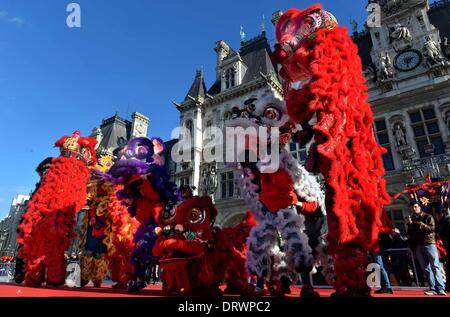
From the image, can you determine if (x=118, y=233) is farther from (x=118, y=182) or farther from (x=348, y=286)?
(x=348, y=286)

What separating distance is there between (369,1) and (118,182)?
17.5 m

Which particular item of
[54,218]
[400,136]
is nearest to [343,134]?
[54,218]

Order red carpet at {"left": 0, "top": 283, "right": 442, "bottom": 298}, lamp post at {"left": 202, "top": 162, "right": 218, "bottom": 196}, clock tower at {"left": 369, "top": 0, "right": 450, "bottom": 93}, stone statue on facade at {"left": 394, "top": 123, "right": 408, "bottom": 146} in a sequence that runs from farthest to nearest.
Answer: lamp post at {"left": 202, "top": 162, "right": 218, "bottom": 196} → clock tower at {"left": 369, "top": 0, "right": 450, "bottom": 93} → stone statue on facade at {"left": 394, "top": 123, "right": 408, "bottom": 146} → red carpet at {"left": 0, "top": 283, "right": 442, "bottom": 298}

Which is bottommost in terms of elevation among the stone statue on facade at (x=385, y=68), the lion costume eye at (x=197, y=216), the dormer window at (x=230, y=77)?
the lion costume eye at (x=197, y=216)

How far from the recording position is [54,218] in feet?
21.9

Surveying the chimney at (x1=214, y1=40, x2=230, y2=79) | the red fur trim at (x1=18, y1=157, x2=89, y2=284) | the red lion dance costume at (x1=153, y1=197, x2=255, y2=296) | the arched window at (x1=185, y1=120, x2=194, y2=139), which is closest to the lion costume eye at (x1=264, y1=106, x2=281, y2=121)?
the red lion dance costume at (x1=153, y1=197, x2=255, y2=296)

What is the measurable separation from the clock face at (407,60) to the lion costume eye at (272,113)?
12.6 meters

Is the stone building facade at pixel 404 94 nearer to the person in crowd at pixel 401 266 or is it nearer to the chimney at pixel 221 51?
the person in crowd at pixel 401 266

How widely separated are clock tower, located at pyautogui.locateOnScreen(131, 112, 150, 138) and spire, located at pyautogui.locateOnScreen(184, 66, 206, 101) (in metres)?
9.73

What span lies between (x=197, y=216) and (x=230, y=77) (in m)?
18.1

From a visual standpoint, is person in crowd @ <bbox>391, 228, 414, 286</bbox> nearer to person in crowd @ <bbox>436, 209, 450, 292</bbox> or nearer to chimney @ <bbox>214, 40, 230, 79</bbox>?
person in crowd @ <bbox>436, 209, 450, 292</bbox>

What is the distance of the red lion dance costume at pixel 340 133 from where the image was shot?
2574 mm

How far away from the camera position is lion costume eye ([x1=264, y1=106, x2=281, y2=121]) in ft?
15.6

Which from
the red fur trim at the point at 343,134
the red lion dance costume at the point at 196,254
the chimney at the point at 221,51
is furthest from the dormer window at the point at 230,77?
the red fur trim at the point at 343,134
